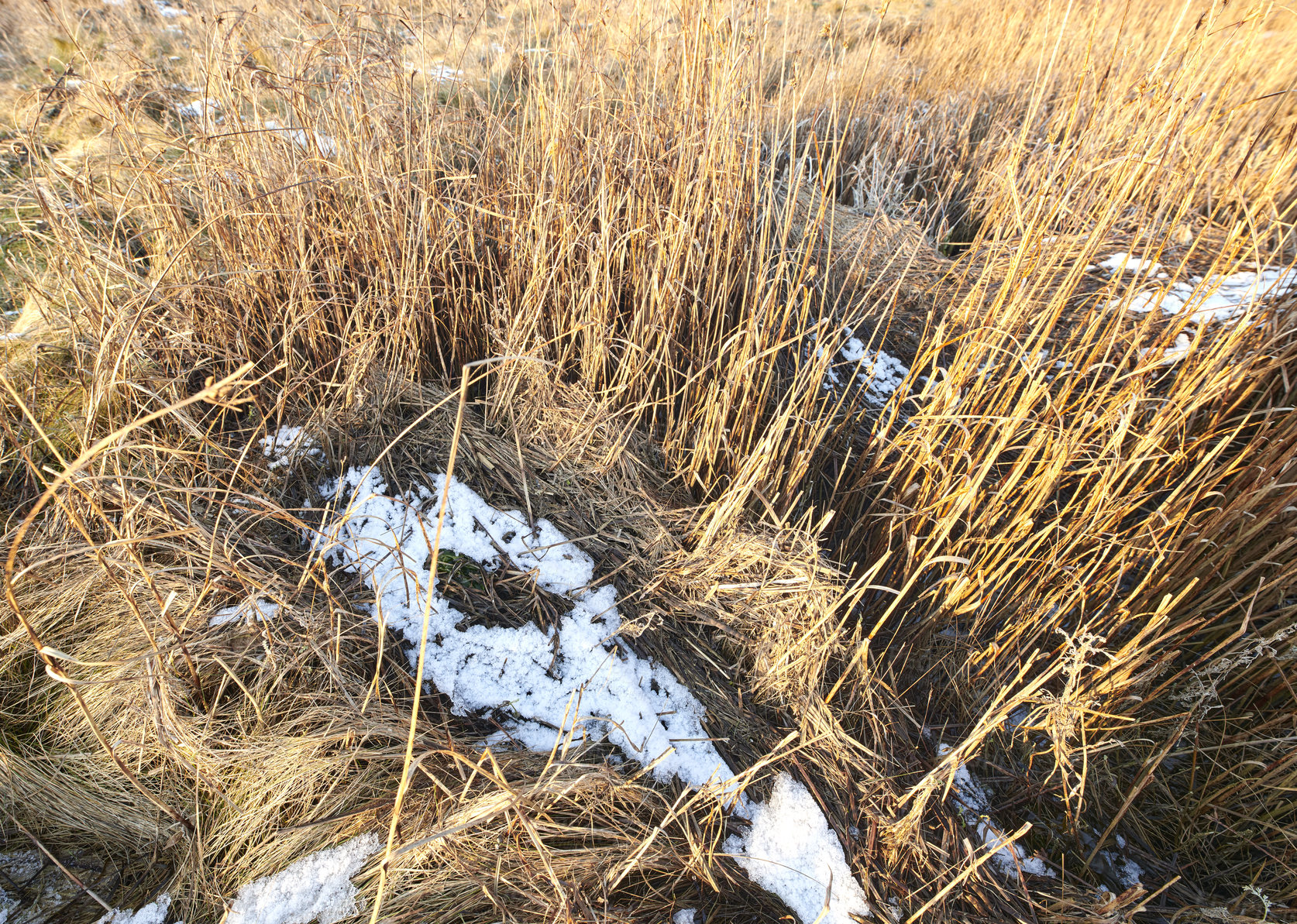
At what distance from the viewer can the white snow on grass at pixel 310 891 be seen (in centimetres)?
119

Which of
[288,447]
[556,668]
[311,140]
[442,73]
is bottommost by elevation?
[556,668]

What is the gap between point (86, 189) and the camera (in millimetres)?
1708

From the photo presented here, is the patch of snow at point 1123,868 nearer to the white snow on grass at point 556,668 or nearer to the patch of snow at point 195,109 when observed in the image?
the white snow on grass at point 556,668

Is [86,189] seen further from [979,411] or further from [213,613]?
[979,411]

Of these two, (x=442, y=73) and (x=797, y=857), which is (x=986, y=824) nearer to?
(x=797, y=857)

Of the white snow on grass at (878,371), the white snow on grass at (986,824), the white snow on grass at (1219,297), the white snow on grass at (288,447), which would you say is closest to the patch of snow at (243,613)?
the white snow on grass at (288,447)

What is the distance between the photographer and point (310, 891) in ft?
3.97

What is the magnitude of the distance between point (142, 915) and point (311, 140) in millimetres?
1992

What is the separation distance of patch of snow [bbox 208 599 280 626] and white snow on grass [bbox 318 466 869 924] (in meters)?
0.18

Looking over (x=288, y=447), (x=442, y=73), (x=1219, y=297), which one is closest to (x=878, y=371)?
(x=1219, y=297)

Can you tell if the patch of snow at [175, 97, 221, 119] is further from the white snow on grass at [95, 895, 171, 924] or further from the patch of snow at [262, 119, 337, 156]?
the white snow on grass at [95, 895, 171, 924]

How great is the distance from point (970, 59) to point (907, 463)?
16.5 feet

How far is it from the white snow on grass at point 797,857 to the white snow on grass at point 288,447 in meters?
1.52

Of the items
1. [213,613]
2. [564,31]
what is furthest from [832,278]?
[213,613]
